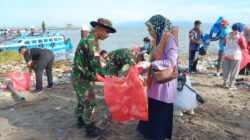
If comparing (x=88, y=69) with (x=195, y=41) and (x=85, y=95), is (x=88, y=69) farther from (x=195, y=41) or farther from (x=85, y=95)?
(x=195, y=41)

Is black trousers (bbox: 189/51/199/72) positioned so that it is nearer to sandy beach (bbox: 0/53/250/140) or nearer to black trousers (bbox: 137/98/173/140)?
sandy beach (bbox: 0/53/250/140)

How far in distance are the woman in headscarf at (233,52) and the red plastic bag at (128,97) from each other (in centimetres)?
402

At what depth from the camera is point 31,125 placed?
4.84m

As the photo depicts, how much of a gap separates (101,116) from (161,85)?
193cm

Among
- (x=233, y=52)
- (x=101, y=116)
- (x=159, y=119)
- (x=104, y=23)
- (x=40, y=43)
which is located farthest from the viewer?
(x=40, y=43)

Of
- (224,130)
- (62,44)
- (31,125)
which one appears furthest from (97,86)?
(62,44)

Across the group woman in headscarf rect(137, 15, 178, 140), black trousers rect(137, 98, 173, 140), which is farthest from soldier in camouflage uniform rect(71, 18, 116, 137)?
black trousers rect(137, 98, 173, 140)

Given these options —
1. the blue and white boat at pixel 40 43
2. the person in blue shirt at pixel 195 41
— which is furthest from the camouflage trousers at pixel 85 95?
the blue and white boat at pixel 40 43

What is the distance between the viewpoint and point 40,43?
30734 mm

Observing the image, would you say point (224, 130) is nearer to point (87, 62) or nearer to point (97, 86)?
point (87, 62)

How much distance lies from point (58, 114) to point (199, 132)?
264cm

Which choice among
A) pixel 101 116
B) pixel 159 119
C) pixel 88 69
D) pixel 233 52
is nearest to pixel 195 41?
pixel 233 52

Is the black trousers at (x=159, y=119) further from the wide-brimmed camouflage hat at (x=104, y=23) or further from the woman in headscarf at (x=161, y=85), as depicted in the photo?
the wide-brimmed camouflage hat at (x=104, y=23)

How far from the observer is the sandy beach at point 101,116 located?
13.8 feet
